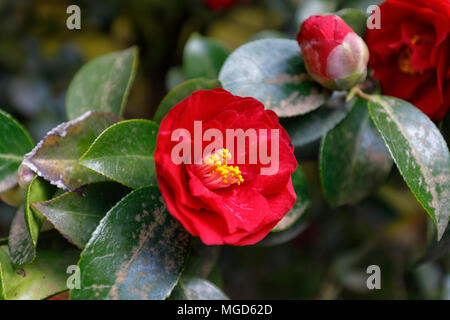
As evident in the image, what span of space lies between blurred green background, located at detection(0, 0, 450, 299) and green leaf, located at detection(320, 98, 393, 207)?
10cm

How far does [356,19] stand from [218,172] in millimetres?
374

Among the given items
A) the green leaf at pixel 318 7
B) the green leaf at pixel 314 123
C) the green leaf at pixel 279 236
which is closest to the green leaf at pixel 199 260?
the green leaf at pixel 279 236

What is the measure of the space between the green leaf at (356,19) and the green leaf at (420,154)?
6.2 inches

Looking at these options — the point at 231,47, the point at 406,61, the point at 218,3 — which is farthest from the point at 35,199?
the point at 231,47

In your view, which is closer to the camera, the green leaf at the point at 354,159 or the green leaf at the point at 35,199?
the green leaf at the point at 35,199

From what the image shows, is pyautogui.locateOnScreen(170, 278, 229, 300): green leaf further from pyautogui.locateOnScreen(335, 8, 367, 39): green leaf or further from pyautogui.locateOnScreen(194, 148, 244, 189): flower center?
pyautogui.locateOnScreen(335, 8, 367, 39): green leaf

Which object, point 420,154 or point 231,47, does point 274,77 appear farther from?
point 231,47

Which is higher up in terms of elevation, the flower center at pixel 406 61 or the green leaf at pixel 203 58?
the flower center at pixel 406 61

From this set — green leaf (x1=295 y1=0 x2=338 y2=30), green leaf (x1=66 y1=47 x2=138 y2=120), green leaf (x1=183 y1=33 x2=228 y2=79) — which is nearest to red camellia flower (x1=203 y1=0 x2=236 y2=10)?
green leaf (x1=295 y1=0 x2=338 y2=30)

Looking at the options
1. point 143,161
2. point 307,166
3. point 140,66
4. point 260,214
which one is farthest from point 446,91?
point 140,66

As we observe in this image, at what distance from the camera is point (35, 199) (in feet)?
2.06

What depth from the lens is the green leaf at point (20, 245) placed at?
63cm

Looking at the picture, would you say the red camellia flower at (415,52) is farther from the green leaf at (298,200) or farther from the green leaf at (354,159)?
the green leaf at (298,200)

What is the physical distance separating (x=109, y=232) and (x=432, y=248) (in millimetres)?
521
